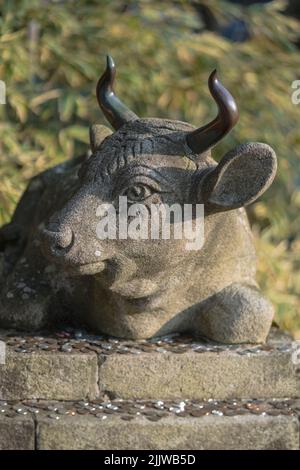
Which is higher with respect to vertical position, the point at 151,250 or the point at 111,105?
the point at 111,105

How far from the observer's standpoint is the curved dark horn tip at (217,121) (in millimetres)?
2480

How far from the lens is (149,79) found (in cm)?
565

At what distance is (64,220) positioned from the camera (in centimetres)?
256

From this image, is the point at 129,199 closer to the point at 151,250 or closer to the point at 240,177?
the point at 151,250

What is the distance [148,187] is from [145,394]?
2.06 ft

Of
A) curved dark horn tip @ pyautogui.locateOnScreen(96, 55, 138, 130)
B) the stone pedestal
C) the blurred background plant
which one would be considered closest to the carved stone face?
curved dark horn tip @ pyautogui.locateOnScreen(96, 55, 138, 130)

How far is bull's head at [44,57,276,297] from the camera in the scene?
2.55 m

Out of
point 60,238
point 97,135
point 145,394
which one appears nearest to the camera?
point 60,238

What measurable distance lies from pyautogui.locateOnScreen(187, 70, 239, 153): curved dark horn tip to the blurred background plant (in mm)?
2504

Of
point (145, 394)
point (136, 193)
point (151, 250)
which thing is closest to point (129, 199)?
point (136, 193)

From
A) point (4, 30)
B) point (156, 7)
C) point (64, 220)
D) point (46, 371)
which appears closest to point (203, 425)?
point (46, 371)

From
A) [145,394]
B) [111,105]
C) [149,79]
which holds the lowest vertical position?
[149,79]

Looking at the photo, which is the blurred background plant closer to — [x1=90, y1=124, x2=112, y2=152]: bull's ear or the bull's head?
[x1=90, y1=124, x2=112, y2=152]: bull's ear

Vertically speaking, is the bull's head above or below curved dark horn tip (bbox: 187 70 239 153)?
below
